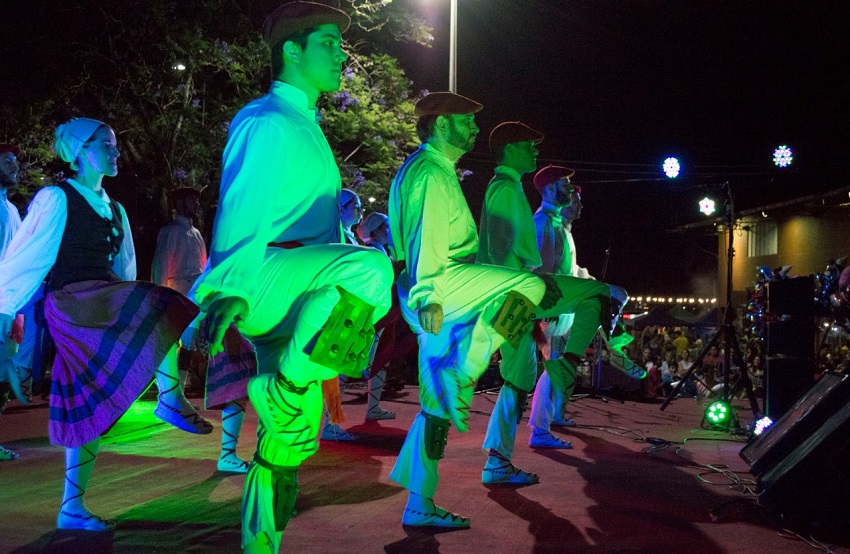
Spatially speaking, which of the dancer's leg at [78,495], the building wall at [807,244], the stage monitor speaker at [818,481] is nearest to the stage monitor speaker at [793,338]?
the stage monitor speaker at [818,481]

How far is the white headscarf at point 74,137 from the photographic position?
14.0 feet

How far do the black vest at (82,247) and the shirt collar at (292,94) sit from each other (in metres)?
1.65

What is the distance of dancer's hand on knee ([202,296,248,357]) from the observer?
253 centimetres

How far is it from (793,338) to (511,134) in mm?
3087

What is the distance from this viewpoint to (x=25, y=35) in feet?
45.1

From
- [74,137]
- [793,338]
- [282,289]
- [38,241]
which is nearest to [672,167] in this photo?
[793,338]

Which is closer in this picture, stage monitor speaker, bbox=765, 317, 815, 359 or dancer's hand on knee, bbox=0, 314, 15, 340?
dancer's hand on knee, bbox=0, 314, 15, 340

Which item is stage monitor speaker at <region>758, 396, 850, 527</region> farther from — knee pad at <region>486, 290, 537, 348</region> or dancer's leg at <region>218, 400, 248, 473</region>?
dancer's leg at <region>218, 400, 248, 473</region>

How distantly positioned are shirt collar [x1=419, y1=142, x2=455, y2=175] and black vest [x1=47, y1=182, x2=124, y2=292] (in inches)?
68.7

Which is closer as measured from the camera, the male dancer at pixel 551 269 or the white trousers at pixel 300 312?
the white trousers at pixel 300 312

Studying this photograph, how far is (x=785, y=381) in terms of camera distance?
21.7 feet

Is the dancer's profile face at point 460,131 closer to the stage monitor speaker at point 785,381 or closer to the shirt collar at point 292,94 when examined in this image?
the shirt collar at point 292,94

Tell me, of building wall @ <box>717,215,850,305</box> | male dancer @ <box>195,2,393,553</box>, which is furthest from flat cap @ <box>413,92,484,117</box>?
building wall @ <box>717,215,850,305</box>

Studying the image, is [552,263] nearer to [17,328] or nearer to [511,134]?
[511,134]
